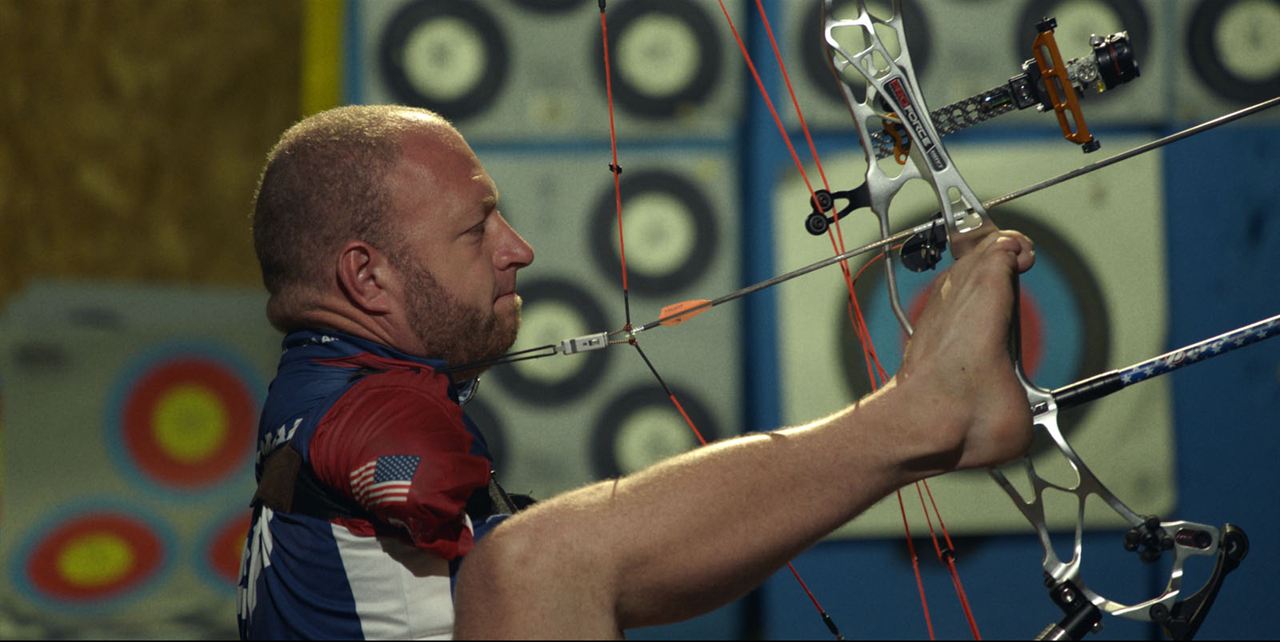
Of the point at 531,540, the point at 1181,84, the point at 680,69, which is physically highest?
the point at 680,69

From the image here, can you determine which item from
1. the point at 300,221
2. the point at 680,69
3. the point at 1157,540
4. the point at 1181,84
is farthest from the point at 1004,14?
the point at 300,221

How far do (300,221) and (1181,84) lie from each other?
171cm

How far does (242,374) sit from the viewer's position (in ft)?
7.34

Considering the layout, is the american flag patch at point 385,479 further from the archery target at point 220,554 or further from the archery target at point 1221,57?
the archery target at point 1221,57

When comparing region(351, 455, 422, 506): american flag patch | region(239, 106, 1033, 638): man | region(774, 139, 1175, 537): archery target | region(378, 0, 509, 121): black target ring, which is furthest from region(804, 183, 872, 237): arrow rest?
region(378, 0, 509, 121): black target ring

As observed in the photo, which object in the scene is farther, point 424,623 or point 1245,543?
point 1245,543

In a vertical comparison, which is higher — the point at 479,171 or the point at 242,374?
the point at 479,171

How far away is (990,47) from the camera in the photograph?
2111mm

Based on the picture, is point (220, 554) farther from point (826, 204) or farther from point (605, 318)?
point (826, 204)

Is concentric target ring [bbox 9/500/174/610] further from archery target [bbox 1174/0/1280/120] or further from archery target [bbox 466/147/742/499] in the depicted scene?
archery target [bbox 1174/0/1280/120]

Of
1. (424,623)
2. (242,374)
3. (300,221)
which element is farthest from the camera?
(242,374)

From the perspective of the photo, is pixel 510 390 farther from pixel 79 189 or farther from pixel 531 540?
pixel 531 540

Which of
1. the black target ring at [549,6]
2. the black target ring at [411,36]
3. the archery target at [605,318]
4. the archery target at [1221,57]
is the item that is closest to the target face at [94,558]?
the archery target at [605,318]

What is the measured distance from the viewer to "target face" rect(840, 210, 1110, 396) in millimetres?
2123
